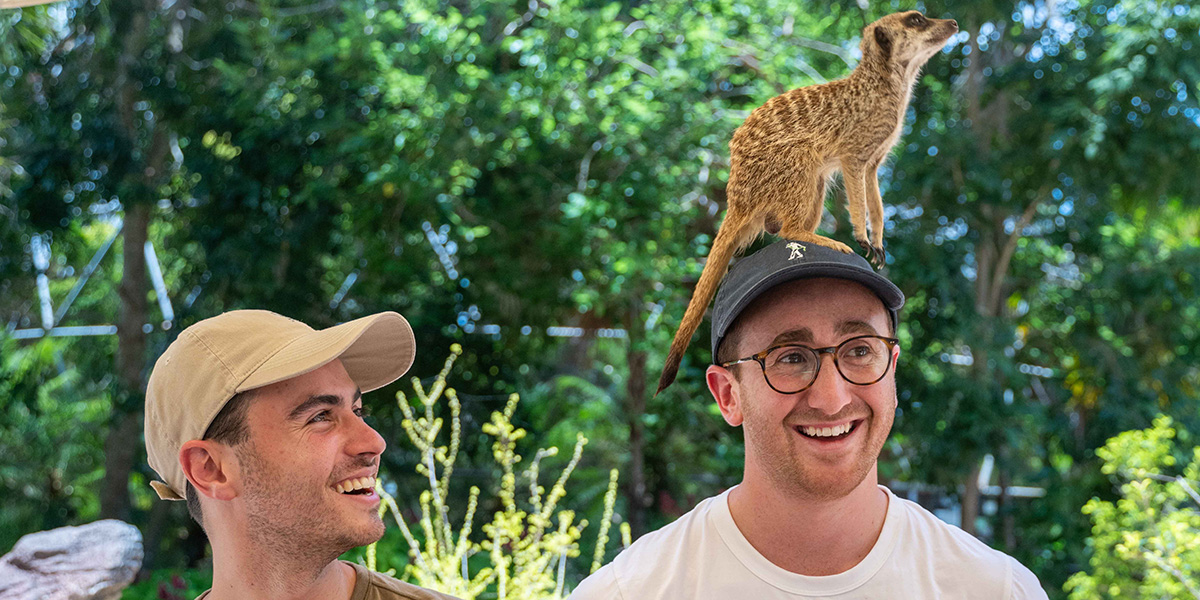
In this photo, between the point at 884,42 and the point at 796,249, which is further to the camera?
the point at 884,42

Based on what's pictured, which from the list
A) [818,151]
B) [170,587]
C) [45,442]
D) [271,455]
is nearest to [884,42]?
[818,151]

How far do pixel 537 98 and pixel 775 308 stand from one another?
3.42 metres

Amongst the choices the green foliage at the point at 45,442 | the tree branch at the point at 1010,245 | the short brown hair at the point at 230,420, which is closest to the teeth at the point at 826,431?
the short brown hair at the point at 230,420

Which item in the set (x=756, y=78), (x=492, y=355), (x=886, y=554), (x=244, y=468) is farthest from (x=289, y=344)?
(x=756, y=78)

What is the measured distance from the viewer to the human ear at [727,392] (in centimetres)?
127

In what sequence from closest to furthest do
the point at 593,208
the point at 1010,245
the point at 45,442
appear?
the point at 593,208, the point at 1010,245, the point at 45,442

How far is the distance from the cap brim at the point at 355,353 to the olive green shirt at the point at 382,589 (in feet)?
0.88

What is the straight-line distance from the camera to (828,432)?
1175 millimetres

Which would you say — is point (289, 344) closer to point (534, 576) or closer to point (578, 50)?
point (534, 576)

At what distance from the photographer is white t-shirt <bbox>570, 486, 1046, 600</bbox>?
3.92ft

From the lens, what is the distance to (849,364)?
3.92ft

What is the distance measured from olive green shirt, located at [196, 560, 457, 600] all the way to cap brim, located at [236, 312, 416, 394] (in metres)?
0.27

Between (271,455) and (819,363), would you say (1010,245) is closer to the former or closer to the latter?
(819,363)

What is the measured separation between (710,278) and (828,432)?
0.27 meters
